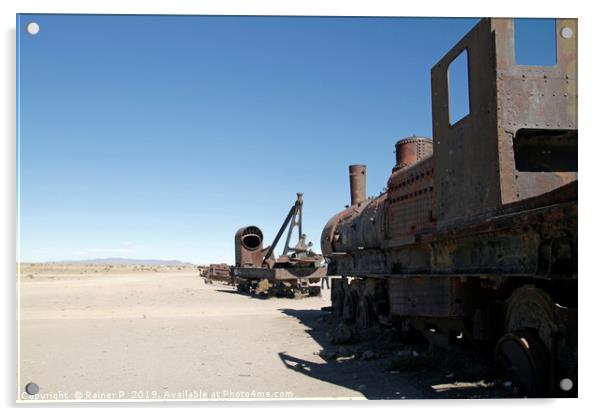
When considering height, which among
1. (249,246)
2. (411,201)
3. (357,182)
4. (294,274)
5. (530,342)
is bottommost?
(294,274)

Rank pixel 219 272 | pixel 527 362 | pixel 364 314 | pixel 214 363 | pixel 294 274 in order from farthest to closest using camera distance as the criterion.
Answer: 1. pixel 219 272
2. pixel 294 274
3. pixel 364 314
4. pixel 214 363
5. pixel 527 362

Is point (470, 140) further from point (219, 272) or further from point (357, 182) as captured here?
point (219, 272)

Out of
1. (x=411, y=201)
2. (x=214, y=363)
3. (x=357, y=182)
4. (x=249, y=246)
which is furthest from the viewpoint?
(x=249, y=246)

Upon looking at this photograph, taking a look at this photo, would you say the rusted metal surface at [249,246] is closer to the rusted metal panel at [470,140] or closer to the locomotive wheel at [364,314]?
the locomotive wheel at [364,314]

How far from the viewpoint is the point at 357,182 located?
13.7 m

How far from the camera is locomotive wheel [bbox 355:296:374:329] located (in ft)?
37.1

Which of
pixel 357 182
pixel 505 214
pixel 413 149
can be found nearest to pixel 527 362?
pixel 505 214

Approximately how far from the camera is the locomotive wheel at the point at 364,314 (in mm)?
11305

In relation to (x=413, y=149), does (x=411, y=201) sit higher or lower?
lower

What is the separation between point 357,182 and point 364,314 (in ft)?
11.7

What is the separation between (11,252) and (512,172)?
4.32 meters

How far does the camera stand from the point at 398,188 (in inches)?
343

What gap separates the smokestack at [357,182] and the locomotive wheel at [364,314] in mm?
2783

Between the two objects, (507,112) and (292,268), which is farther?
(292,268)
